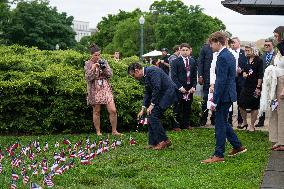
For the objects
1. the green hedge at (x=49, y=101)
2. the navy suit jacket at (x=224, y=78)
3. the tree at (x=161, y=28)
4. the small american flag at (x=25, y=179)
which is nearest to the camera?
the small american flag at (x=25, y=179)

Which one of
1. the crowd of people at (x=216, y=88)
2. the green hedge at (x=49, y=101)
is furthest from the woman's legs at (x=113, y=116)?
the green hedge at (x=49, y=101)

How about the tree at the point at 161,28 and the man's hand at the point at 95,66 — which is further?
the tree at the point at 161,28

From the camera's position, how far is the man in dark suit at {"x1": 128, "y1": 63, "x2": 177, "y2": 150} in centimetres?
957

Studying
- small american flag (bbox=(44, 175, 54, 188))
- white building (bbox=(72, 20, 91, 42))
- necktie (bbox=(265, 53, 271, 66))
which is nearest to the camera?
small american flag (bbox=(44, 175, 54, 188))

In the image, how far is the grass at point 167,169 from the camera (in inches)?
285

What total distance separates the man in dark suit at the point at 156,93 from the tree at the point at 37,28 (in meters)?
51.8

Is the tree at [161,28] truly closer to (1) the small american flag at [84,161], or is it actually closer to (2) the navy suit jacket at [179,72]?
(2) the navy suit jacket at [179,72]

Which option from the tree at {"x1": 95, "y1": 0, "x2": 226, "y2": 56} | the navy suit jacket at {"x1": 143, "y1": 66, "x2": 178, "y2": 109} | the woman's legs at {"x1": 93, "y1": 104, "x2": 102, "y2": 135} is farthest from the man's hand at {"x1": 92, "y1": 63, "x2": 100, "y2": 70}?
the tree at {"x1": 95, "y1": 0, "x2": 226, "y2": 56}

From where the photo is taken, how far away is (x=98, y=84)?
11.8m

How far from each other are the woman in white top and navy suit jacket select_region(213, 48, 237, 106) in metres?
1.40

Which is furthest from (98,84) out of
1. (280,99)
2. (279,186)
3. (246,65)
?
(279,186)

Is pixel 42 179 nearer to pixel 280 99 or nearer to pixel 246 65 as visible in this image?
pixel 280 99

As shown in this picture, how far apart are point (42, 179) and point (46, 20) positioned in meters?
57.9

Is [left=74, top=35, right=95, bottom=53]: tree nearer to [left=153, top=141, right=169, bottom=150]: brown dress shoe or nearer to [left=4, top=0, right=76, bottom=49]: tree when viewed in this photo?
[left=4, top=0, right=76, bottom=49]: tree
